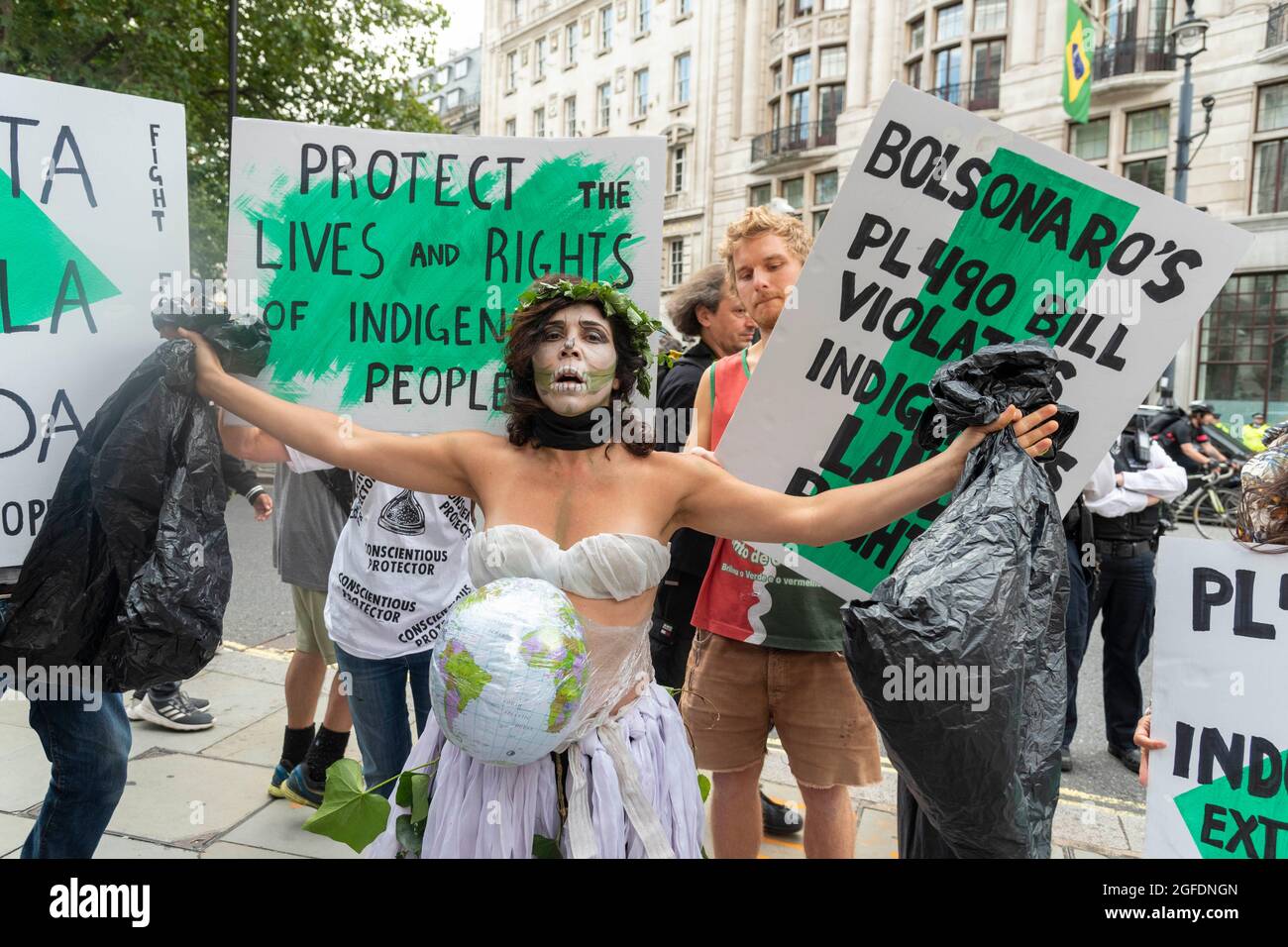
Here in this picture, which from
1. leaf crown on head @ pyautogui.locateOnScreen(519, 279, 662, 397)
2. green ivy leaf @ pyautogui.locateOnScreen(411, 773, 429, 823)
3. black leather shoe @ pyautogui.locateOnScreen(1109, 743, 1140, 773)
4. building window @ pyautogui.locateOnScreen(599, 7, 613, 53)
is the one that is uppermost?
building window @ pyautogui.locateOnScreen(599, 7, 613, 53)

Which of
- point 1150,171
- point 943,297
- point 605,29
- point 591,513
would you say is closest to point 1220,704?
point 943,297

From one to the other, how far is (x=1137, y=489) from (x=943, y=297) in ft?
8.49

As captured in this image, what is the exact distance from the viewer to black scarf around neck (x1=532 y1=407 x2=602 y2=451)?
1.90 meters

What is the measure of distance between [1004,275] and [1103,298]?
0.71 ft

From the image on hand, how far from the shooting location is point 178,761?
3.80m

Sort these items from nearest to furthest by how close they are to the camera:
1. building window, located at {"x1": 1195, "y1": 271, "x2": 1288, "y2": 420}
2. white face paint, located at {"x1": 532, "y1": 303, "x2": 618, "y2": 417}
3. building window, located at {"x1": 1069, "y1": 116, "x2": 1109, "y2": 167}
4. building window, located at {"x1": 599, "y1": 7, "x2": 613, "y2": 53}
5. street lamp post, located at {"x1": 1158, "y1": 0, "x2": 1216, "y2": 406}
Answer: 1. white face paint, located at {"x1": 532, "y1": 303, "x2": 618, "y2": 417}
2. street lamp post, located at {"x1": 1158, "y1": 0, "x2": 1216, "y2": 406}
3. building window, located at {"x1": 1195, "y1": 271, "x2": 1288, "y2": 420}
4. building window, located at {"x1": 1069, "y1": 116, "x2": 1109, "y2": 167}
5. building window, located at {"x1": 599, "y1": 7, "x2": 613, "y2": 53}

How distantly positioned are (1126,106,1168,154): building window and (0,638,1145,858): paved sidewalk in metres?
22.1

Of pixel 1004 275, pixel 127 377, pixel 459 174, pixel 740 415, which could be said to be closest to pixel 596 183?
pixel 459 174

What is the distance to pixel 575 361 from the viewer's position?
1.88 meters

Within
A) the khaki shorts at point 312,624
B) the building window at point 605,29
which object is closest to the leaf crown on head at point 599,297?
the khaki shorts at point 312,624

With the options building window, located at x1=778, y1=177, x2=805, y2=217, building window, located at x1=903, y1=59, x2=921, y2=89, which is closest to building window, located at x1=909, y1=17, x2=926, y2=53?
building window, located at x1=903, y1=59, x2=921, y2=89

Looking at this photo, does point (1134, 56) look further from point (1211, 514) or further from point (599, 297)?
point (599, 297)

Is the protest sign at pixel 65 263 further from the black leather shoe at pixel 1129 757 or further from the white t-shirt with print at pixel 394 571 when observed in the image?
the black leather shoe at pixel 1129 757

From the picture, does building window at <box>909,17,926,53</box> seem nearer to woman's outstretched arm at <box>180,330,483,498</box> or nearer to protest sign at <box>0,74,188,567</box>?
protest sign at <box>0,74,188,567</box>
